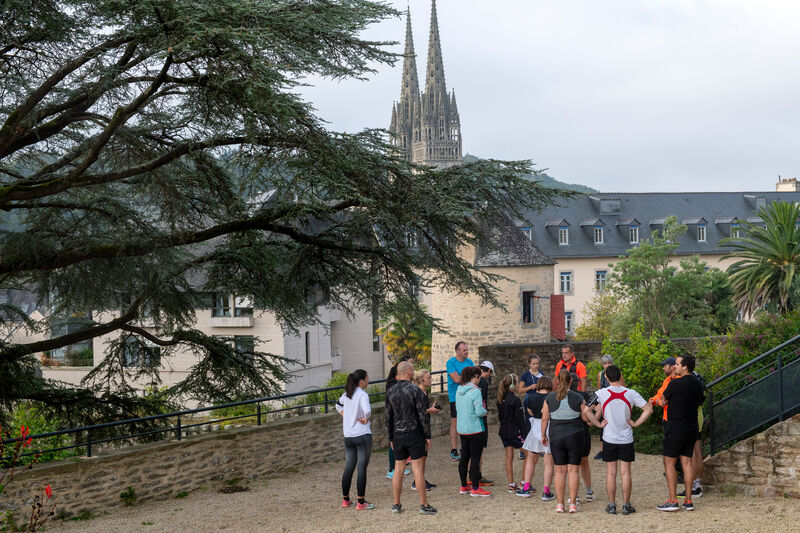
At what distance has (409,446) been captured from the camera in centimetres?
874

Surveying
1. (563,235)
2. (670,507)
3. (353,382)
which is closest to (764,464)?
(670,507)

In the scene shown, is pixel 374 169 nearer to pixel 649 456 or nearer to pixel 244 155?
pixel 244 155

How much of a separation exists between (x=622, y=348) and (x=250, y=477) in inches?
290

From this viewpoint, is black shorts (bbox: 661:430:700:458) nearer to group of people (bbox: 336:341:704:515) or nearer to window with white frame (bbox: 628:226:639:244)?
group of people (bbox: 336:341:704:515)

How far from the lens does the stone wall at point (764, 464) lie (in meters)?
8.97

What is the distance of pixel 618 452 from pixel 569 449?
0.49 m

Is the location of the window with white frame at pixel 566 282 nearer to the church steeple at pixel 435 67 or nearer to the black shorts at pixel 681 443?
the church steeple at pixel 435 67

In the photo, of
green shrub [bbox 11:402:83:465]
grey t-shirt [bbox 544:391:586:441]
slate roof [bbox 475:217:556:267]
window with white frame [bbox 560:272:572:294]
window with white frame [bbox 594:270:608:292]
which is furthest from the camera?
window with white frame [bbox 560:272:572:294]

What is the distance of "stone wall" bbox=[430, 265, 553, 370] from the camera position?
23500 millimetres

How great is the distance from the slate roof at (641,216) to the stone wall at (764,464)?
5393 centimetres

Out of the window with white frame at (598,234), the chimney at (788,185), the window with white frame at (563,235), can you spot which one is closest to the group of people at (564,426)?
the window with white frame at (563,235)

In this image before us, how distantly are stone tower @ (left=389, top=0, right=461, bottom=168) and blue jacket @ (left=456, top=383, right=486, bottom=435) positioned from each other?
319 feet

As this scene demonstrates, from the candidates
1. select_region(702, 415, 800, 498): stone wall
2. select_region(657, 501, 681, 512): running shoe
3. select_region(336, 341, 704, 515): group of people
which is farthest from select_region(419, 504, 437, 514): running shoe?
select_region(702, 415, 800, 498): stone wall

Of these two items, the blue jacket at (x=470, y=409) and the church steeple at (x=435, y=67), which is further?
the church steeple at (x=435, y=67)
